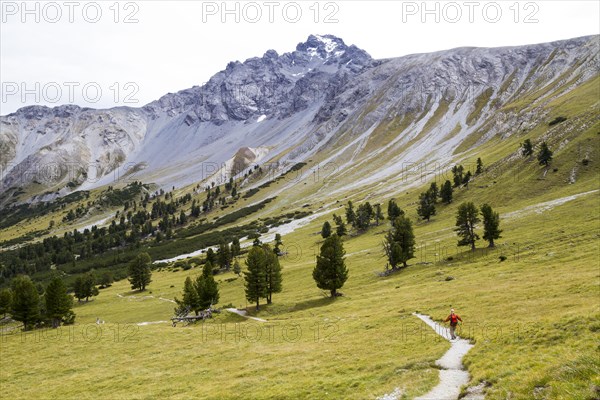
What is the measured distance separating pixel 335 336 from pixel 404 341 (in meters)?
10.3

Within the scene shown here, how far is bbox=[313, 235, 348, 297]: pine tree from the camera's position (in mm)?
71625

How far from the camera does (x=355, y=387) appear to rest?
2631cm

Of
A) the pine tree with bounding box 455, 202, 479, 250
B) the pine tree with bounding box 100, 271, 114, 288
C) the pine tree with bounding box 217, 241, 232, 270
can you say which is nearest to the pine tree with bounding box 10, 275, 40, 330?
the pine tree with bounding box 217, 241, 232, 270

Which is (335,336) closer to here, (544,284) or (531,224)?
(544,284)

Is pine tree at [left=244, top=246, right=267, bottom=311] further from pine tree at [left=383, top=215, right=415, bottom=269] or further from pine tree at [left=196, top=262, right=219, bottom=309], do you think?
pine tree at [left=383, top=215, right=415, bottom=269]

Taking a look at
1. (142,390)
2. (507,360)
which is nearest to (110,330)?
(142,390)

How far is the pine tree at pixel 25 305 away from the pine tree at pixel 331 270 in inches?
2012

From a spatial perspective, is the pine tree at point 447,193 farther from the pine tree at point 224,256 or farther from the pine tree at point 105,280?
the pine tree at point 105,280

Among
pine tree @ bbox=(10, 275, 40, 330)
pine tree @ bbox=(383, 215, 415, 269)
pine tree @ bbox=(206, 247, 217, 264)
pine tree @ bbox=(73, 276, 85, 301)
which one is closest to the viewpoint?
pine tree @ bbox=(10, 275, 40, 330)

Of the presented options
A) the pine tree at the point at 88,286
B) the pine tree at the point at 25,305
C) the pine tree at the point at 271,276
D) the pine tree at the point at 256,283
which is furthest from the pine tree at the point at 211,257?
the pine tree at the point at 25,305

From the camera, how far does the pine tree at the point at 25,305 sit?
2689 inches

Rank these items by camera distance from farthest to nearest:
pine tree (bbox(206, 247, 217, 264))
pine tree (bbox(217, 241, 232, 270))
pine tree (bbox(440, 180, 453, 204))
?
pine tree (bbox(440, 180, 453, 204))
pine tree (bbox(206, 247, 217, 264))
pine tree (bbox(217, 241, 232, 270))

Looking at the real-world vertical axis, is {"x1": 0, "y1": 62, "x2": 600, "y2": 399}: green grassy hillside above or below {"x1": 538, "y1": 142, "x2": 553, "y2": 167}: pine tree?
below

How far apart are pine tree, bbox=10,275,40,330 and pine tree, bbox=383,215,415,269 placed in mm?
69445
